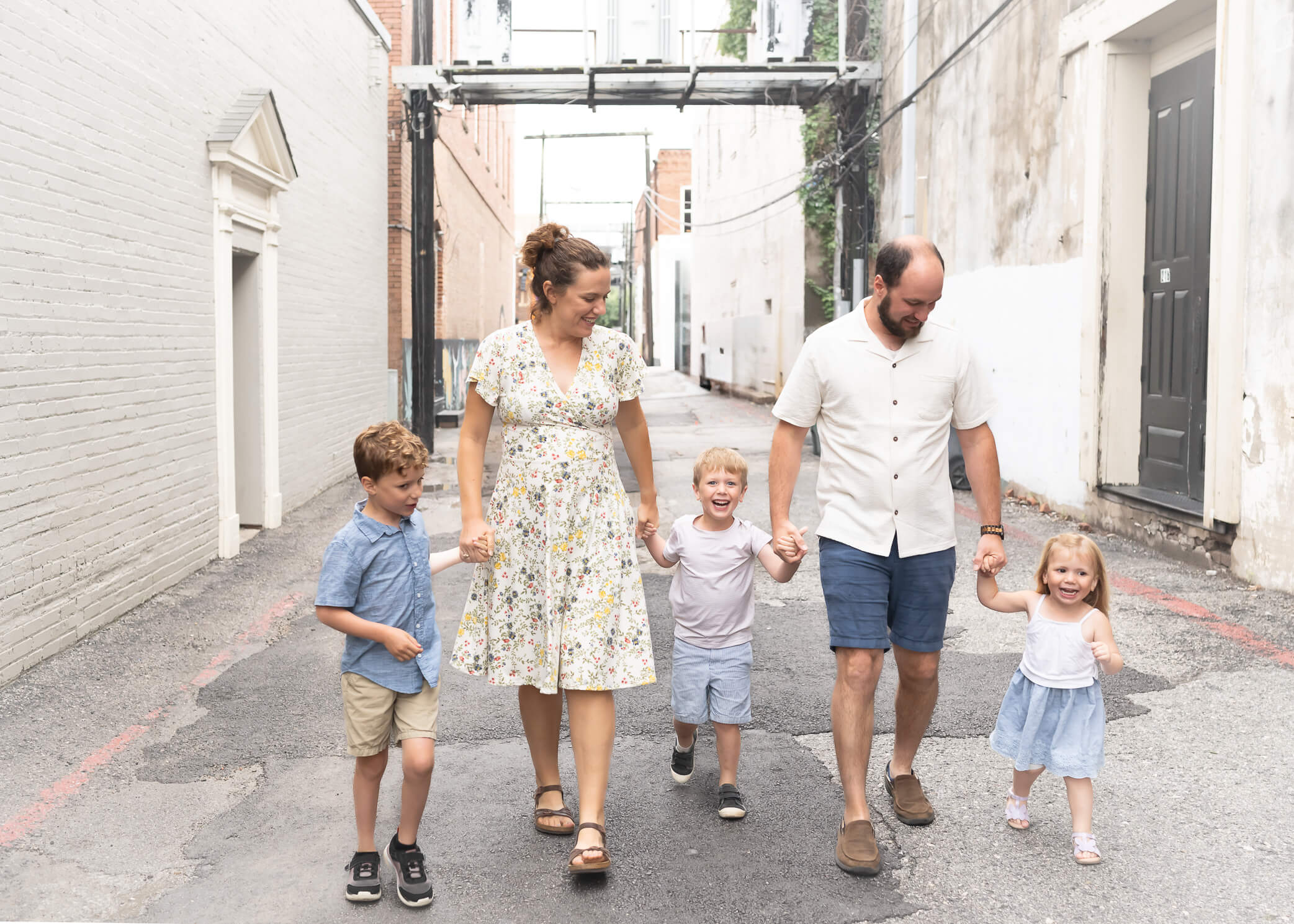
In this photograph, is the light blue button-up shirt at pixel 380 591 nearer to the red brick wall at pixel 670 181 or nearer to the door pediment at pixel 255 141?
the door pediment at pixel 255 141

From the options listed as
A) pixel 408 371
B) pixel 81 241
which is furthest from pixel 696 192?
pixel 81 241

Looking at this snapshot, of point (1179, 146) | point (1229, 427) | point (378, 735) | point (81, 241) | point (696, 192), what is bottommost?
point (378, 735)

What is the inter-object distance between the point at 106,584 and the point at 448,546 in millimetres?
2970

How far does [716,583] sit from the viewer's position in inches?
158

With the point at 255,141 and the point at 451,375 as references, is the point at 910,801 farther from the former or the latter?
the point at 451,375

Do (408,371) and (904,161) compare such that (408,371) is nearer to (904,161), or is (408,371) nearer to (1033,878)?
(904,161)

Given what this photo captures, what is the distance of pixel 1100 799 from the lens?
3971 mm

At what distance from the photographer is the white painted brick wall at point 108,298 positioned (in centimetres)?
581

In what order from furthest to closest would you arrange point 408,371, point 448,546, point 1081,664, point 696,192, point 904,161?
1. point 696,192
2. point 408,371
3. point 904,161
4. point 448,546
5. point 1081,664

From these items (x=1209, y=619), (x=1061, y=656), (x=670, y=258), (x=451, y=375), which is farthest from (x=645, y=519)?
(x=670, y=258)

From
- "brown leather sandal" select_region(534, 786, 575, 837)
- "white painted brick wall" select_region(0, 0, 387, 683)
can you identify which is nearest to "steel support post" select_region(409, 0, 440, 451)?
"white painted brick wall" select_region(0, 0, 387, 683)

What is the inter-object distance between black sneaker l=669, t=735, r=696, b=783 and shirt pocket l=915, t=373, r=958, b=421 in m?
1.40

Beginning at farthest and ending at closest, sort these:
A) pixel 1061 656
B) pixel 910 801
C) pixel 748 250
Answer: pixel 748 250 → pixel 910 801 → pixel 1061 656

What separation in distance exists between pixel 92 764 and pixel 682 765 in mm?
2234
